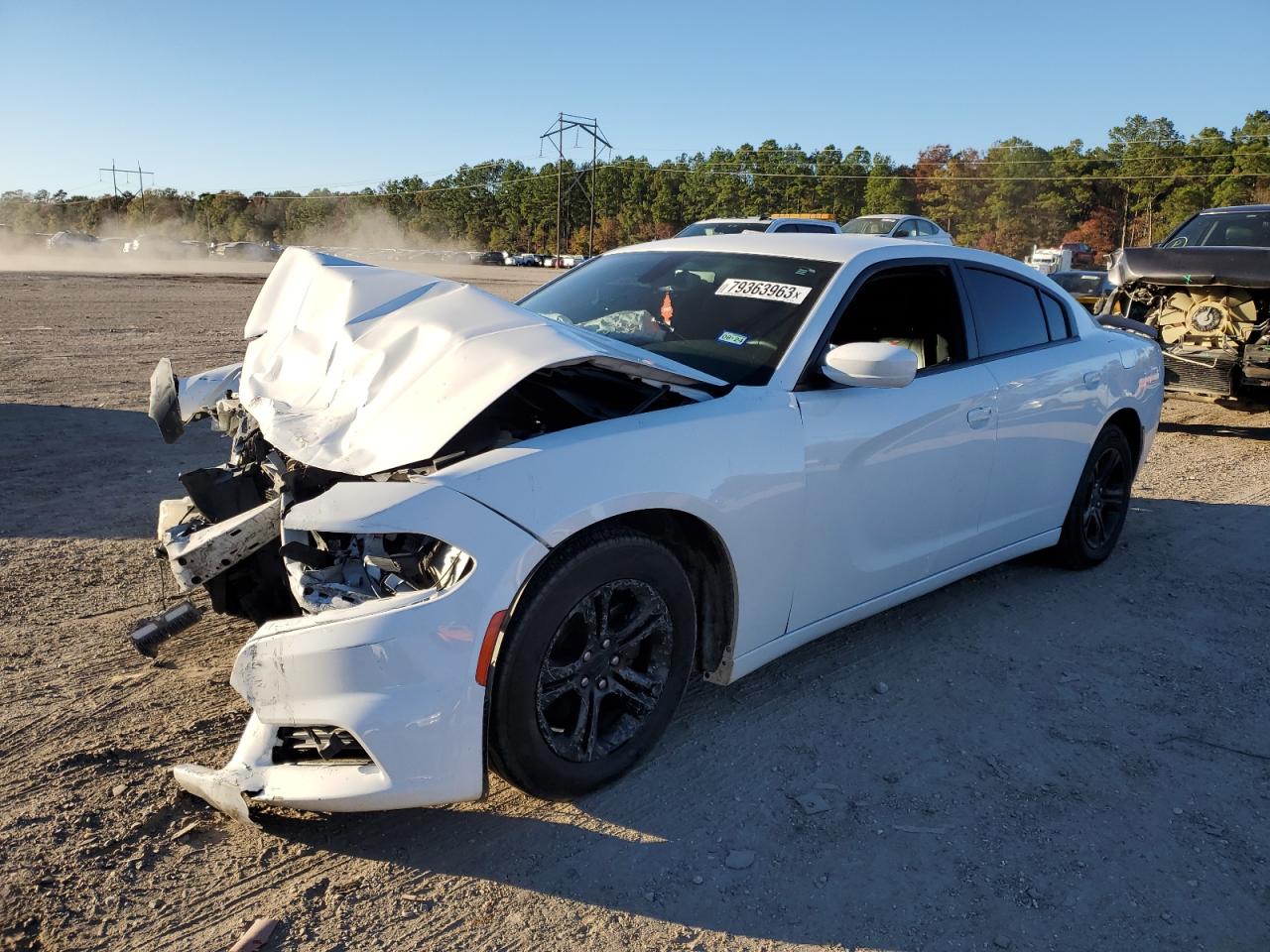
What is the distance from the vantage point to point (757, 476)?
2.99m

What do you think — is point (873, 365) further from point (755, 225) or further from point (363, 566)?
point (755, 225)

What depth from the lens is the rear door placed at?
4129 mm

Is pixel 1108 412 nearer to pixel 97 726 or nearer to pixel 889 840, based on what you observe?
pixel 889 840

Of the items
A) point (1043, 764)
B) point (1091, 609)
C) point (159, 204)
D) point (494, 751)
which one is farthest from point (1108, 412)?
point (159, 204)

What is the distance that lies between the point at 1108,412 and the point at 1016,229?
81.2 meters

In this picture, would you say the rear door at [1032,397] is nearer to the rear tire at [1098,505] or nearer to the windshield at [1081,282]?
the rear tire at [1098,505]

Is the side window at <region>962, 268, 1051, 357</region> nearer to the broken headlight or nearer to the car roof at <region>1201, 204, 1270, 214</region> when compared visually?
the broken headlight

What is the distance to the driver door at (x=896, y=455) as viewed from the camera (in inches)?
128

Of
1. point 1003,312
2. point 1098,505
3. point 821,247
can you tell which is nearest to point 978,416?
point 1003,312

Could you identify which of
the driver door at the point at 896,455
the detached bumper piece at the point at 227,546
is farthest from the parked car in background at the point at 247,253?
the detached bumper piece at the point at 227,546

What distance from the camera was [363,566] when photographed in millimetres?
2609

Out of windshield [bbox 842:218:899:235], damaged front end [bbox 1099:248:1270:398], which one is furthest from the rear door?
windshield [bbox 842:218:899:235]

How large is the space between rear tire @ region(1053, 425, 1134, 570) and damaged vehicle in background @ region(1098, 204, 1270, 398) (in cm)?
456

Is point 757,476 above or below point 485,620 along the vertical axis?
above
